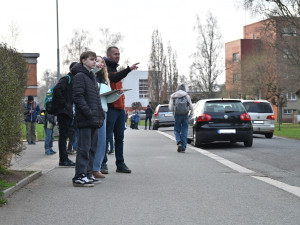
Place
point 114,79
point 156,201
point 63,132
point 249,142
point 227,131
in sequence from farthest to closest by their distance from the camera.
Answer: point 249,142 → point 227,131 → point 63,132 → point 114,79 → point 156,201

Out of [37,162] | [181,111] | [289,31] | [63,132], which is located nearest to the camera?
[63,132]

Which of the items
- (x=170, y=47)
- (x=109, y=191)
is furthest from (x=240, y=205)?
(x=170, y=47)

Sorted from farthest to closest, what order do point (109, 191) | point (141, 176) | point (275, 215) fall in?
point (141, 176) → point (109, 191) → point (275, 215)

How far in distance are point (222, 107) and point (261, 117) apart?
7199 millimetres

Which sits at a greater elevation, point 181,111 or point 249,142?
point 181,111

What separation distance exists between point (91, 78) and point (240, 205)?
9.39ft

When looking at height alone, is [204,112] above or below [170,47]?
below

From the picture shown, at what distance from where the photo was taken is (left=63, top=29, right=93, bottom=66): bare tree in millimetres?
68125

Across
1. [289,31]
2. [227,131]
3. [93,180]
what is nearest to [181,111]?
[227,131]

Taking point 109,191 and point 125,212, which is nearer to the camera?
point 125,212

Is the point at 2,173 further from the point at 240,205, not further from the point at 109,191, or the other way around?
the point at 240,205

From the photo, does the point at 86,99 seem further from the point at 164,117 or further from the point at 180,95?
the point at 164,117

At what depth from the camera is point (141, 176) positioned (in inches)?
338

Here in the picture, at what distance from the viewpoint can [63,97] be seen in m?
10.1
